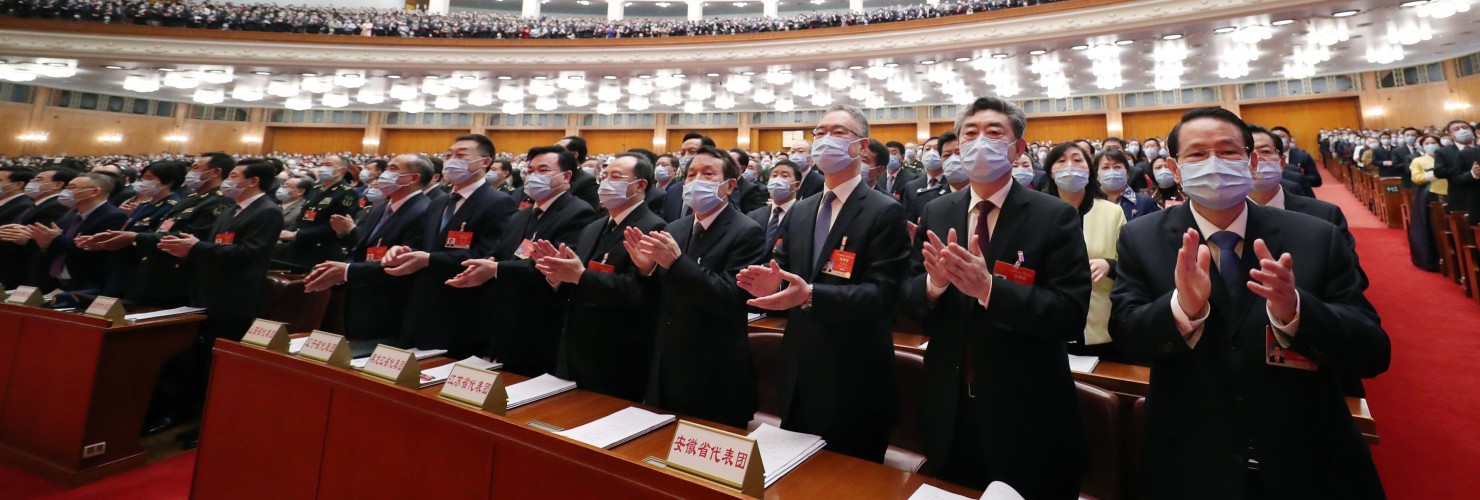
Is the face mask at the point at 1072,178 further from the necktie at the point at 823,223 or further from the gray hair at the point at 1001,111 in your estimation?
the necktie at the point at 823,223

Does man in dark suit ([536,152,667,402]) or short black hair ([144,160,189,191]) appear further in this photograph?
short black hair ([144,160,189,191])

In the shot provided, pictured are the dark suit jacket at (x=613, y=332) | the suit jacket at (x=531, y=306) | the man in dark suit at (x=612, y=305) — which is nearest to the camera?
the man in dark suit at (x=612, y=305)

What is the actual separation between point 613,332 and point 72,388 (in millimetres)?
2357

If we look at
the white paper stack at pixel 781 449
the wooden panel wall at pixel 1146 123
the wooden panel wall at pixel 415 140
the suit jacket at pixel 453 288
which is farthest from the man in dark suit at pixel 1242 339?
the wooden panel wall at pixel 415 140

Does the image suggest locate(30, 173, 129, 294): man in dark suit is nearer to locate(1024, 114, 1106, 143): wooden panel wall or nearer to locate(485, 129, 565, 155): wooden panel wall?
locate(485, 129, 565, 155): wooden panel wall

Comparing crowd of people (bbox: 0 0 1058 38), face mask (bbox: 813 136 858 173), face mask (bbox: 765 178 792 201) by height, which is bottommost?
face mask (bbox: 813 136 858 173)

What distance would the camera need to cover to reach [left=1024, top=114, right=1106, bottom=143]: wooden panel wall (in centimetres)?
1488

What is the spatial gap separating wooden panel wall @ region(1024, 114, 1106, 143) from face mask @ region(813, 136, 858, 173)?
1551 centimetres

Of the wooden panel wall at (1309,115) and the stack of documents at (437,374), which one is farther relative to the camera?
the wooden panel wall at (1309,115)

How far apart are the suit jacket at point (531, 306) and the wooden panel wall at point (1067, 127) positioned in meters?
15.6

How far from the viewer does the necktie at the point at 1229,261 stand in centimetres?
102

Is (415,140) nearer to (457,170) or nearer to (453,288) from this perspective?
(457,170)

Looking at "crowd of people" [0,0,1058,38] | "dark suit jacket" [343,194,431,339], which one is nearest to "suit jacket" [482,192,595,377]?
"dark suit jacket" [343,194,431,339]

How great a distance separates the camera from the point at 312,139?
1895 centimetres
